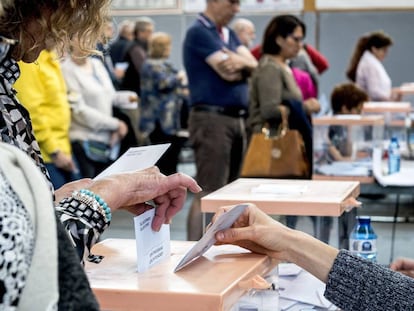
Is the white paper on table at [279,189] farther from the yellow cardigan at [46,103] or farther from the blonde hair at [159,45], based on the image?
the blonde hair at [159,45]

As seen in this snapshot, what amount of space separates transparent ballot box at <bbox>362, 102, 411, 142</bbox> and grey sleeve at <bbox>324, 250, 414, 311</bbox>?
4412 millimetres

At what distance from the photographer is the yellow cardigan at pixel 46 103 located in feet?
14.4

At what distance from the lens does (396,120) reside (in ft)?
21.5

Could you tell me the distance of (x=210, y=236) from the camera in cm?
169

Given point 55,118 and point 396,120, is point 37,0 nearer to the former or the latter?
point 55,118

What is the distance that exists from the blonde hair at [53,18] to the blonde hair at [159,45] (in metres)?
6.18

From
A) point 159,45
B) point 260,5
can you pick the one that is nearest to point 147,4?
point 260,5

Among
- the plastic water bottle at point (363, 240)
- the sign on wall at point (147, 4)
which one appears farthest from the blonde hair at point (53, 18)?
the sign on wall at point (147, 4)

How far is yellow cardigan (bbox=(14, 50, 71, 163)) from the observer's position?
4.38 metres

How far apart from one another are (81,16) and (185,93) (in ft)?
24.1

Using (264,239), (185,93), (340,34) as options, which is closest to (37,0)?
(264,239)

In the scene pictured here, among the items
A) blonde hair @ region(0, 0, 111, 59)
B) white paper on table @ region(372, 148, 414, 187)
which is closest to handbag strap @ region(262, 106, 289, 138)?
white paper on table @ region(372, 148, 414, 187)

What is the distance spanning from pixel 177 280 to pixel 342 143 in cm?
360

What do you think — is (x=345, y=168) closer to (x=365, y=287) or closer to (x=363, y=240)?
(x=363, y=240)
